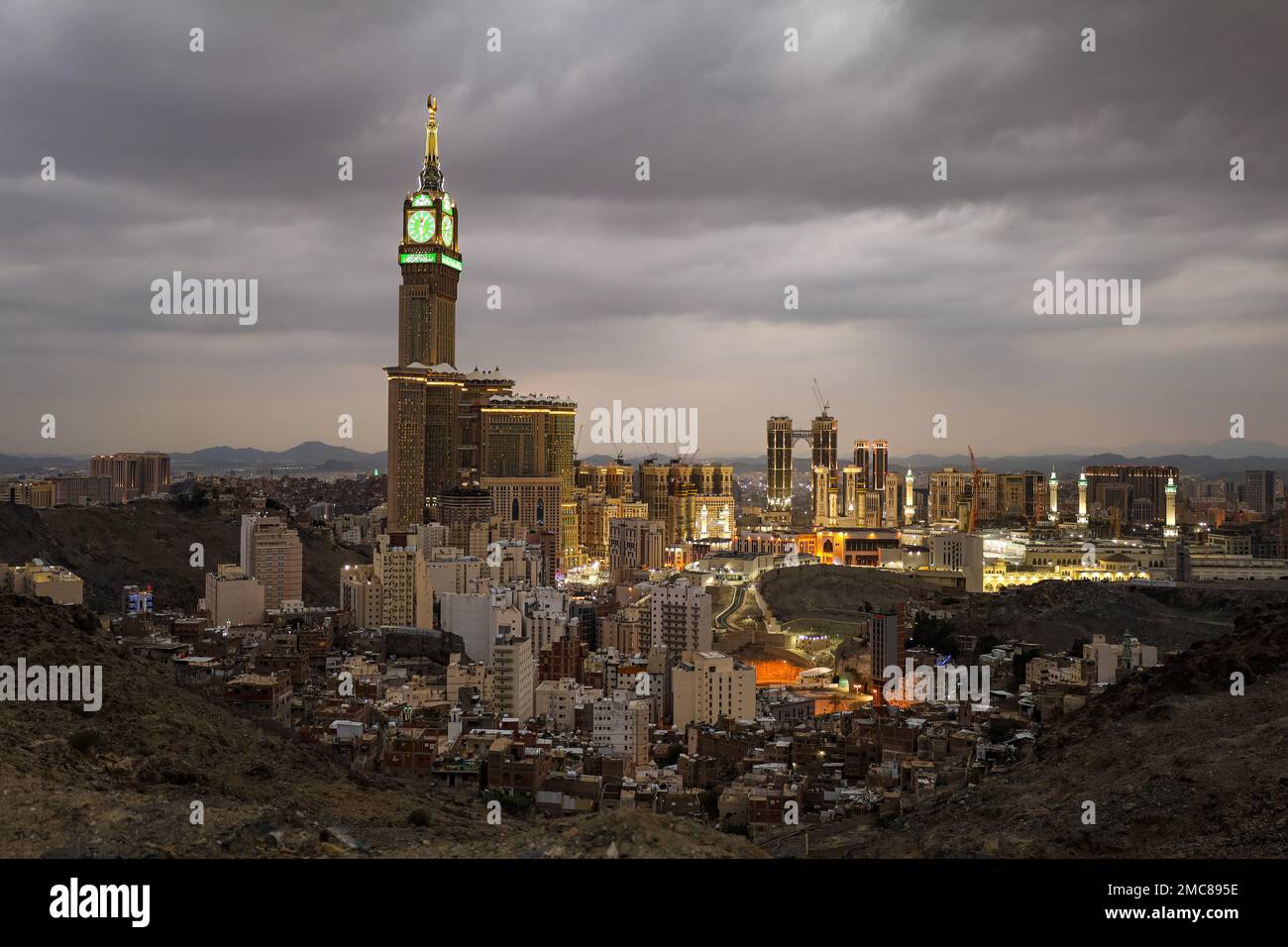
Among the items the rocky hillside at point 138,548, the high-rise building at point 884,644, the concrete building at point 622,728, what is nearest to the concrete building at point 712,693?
the concrete building at point 622,728

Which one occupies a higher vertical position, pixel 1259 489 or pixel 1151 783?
pixel 1259 489

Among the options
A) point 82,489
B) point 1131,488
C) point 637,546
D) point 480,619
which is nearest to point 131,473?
point 82,489

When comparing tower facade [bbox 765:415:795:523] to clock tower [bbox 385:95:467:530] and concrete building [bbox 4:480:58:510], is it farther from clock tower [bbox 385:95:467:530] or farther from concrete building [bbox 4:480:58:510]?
concrete building [bbox 4:480:58:510]

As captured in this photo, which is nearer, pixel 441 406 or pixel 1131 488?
pixel 1131 488

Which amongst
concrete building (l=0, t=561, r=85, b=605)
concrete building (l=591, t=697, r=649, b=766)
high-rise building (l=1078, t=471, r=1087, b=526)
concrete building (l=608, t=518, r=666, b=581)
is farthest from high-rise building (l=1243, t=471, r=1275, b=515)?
concrete building (l=0, t=561, r=85, b=605)

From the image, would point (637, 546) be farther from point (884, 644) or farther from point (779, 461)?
point (884, 644)

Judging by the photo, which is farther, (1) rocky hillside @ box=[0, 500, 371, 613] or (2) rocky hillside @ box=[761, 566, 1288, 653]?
(1) rocky hillside @ box=[0, 500, 371, 613]

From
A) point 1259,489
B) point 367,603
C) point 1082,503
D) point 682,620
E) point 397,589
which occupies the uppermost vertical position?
point 1259,489

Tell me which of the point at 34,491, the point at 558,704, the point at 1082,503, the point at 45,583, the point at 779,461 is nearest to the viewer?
the point at 558,704
